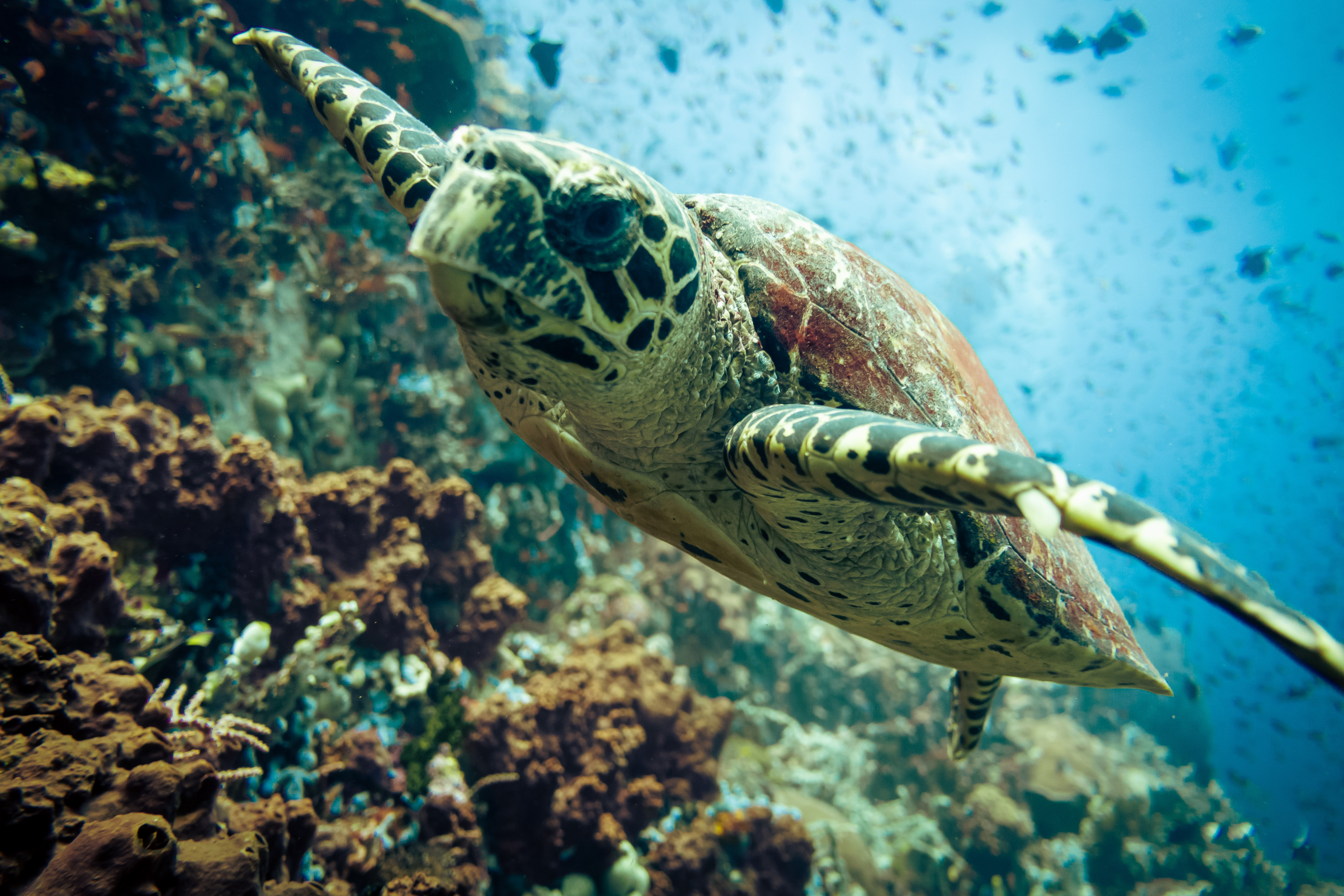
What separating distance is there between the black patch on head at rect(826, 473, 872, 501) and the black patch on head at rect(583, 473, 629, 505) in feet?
2.89

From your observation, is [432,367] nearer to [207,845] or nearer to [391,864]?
[391,864]

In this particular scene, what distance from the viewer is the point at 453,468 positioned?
195 inches

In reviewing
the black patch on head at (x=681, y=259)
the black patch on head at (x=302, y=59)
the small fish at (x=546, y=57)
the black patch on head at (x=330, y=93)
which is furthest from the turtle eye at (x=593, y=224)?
the small fish at (x=546, y=57)

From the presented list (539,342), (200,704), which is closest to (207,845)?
(200,704)

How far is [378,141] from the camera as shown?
6.34 feet

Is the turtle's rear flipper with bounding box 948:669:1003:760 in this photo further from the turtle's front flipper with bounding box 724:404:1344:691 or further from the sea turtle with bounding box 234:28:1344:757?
the turtle's front flipper with bounding box 724:404:1344:691

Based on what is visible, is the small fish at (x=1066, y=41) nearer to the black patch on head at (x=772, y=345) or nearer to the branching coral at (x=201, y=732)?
the black patch on head at (x=772, y=345)

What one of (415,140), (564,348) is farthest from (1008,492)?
(415,140)

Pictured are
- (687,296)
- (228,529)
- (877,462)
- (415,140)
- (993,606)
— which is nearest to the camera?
(877,462)

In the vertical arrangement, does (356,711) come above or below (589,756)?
below

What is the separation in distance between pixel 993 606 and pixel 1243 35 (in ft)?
44.6

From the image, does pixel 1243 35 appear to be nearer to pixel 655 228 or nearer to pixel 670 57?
pixel 670 57

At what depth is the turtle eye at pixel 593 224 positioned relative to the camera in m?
1.17

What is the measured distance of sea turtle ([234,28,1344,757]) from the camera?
1.05m
